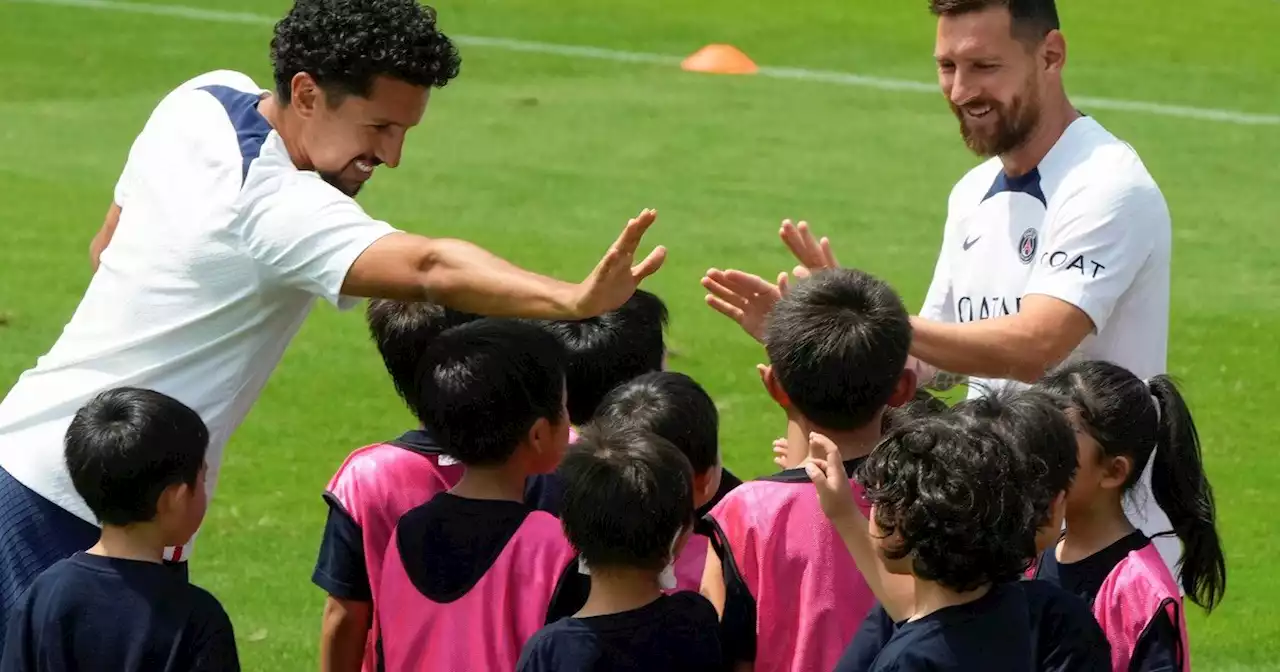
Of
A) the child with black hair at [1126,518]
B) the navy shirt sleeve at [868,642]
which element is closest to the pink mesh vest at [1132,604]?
the child with black hair at [1126,518]

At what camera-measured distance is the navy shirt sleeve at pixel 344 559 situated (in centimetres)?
431

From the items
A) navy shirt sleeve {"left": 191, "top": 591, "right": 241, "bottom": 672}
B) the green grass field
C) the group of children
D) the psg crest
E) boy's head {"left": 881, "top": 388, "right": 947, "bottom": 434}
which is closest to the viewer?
the group of children

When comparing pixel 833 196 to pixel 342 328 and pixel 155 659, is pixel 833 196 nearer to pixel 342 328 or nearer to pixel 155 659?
pixel 342 328

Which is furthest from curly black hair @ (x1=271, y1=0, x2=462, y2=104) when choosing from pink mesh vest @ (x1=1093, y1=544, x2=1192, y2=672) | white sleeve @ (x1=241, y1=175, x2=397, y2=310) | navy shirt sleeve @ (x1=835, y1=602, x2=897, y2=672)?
pink mesh vest @ (x1=1093, y1=544, x2=1192, y2=672)

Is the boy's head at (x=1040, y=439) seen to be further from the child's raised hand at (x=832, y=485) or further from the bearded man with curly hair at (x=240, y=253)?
the bearded man with curly hair at (x=240, y=253)

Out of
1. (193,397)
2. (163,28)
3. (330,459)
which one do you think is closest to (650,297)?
(193,397)

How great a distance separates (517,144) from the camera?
14031 mm

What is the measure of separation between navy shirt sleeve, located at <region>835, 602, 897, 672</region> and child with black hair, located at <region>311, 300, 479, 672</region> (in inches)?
40.9

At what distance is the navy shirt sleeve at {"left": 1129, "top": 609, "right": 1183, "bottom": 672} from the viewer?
3.99 metres

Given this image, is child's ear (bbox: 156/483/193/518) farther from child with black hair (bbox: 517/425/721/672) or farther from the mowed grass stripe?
the mowed grass stripe

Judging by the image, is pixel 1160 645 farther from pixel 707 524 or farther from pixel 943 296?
pixel 943 296

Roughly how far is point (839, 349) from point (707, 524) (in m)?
0.46

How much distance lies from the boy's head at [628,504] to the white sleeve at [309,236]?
70 cm

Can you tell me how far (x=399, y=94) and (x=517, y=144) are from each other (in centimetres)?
958
